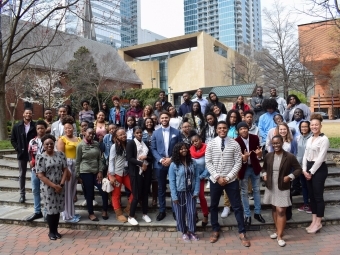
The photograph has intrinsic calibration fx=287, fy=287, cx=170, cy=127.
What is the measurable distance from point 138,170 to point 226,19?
417 feet

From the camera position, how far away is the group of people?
4.66m

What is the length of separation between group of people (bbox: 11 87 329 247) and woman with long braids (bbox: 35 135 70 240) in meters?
0.02

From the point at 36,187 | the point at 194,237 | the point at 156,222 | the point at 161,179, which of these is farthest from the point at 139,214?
the point at 36,187

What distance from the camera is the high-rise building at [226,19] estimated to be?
11944cm

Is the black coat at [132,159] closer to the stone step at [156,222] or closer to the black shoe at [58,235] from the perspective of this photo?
the stone step at [156,222]

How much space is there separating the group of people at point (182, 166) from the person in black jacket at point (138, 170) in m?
0.02

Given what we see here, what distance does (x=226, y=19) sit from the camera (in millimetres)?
121125

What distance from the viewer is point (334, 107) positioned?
45.4m

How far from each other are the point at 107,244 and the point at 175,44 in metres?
53.7

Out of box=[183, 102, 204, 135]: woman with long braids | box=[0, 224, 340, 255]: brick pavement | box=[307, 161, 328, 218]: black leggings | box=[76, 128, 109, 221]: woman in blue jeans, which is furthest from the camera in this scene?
Result: box=[183, 102, 204, 135]: woman with long braids

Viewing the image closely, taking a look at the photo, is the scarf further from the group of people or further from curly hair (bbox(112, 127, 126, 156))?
curly hair (bbox(112, 127, 126, 156))

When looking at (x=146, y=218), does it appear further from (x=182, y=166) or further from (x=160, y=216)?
(x=182, y=166)

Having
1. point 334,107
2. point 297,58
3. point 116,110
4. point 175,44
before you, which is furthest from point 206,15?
point 116,110

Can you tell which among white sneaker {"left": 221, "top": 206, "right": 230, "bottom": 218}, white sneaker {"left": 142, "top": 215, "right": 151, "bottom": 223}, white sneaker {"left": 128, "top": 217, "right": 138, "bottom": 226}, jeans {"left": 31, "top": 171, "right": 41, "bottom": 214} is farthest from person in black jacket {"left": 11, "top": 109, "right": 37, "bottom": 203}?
white sneaker {"left": 221, "top": 206, "right": 230, "bottom": 218}
